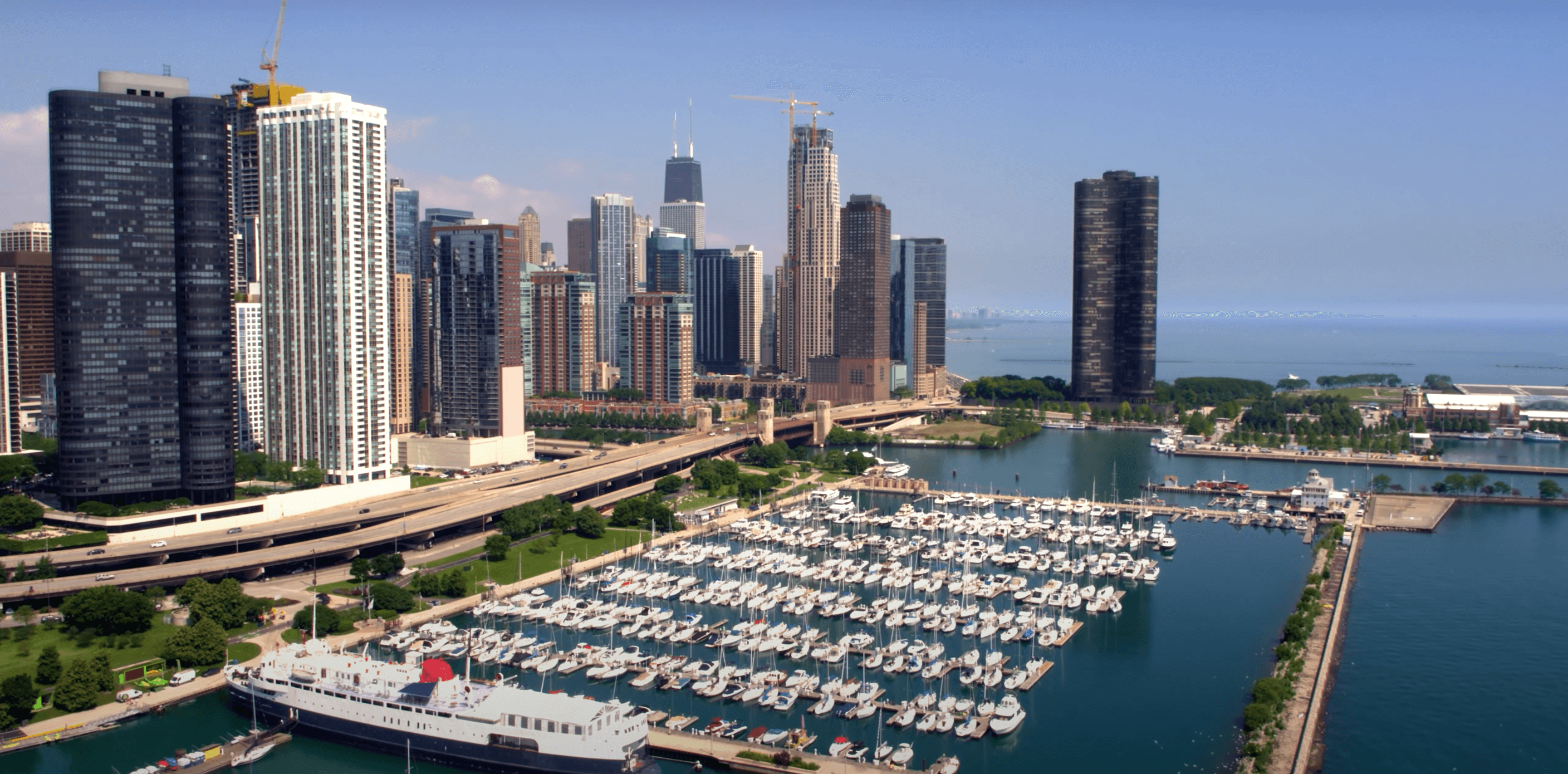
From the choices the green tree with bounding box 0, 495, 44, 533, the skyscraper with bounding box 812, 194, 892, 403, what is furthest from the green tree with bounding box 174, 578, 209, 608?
the skyscraper with bounding box 812, 194, 892, 403

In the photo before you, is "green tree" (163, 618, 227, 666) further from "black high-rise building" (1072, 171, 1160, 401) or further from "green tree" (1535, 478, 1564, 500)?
"black high-rise building" (1072, 171, 1160, 401)

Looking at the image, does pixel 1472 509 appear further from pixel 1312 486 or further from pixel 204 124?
pixel 204 124

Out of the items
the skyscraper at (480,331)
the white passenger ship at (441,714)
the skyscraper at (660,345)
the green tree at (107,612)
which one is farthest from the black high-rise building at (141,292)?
the skyscraper at (660,345)

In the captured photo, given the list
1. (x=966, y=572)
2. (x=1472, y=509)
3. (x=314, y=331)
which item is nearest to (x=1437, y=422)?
(x=1472, y=509)

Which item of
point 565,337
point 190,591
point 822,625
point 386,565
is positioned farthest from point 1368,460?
point 190,591

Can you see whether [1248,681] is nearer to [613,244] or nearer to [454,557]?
[454,557]

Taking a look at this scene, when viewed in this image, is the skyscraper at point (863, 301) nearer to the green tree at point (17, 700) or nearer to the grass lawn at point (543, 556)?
the grass lawn at point (543, 556)
